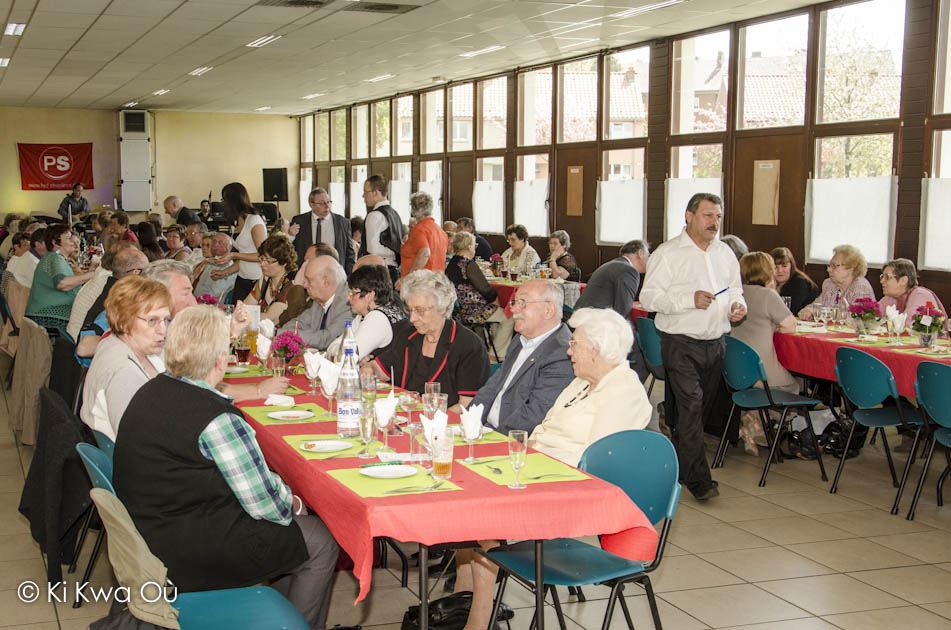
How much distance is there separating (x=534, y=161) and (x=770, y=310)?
26.3 feet

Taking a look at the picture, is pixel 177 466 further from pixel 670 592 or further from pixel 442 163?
pixel 442 163

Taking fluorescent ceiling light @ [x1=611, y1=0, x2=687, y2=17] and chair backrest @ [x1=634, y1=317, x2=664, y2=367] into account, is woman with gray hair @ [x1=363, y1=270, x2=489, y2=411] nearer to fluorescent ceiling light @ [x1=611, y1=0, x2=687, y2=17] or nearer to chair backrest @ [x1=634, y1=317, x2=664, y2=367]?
chair backrest @ [x1=634, y1=317, x2=664, y2=367]

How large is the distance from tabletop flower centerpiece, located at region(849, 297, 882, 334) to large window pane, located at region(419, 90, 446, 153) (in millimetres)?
11145

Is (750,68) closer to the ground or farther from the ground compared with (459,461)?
farther from the ground

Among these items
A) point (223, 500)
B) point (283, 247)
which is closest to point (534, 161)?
point (283, 247)

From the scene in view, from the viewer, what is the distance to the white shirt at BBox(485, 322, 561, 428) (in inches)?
164

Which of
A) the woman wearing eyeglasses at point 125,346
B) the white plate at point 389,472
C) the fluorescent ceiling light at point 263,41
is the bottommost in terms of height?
the white plate at point 389,472

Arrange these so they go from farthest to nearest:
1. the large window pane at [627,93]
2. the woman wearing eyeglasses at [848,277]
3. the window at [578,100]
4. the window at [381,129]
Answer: the window at [381,129], the window at [578,100], the large window pane at [627,93], the woman wearing eyeglasses at [848,277]

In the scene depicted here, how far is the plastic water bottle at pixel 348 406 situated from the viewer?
Result: 3.53 meters

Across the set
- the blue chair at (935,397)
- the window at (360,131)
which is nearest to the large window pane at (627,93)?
the blue chair at (935,397)

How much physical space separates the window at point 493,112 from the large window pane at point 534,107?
0.40 meters

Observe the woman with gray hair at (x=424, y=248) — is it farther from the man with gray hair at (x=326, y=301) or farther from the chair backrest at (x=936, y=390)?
the chair backrest at (x=936, y=390)

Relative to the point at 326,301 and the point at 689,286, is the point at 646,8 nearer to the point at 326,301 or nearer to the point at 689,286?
the point at 689,286

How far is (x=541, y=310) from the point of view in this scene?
13.5ft
